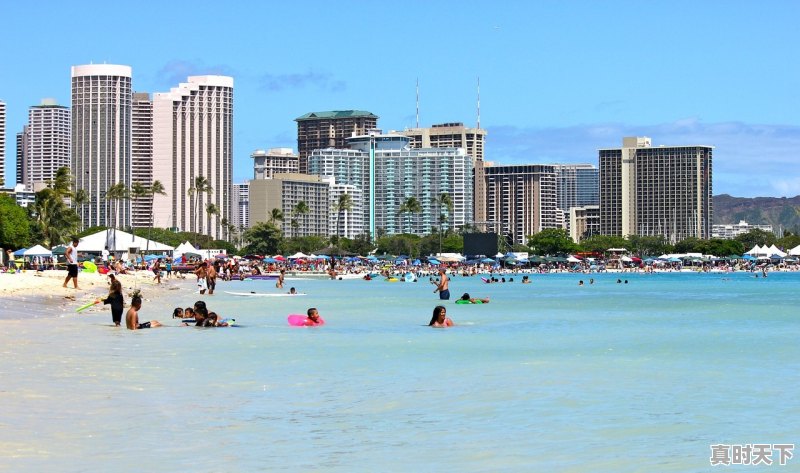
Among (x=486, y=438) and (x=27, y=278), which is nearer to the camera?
(x=486, y=438)

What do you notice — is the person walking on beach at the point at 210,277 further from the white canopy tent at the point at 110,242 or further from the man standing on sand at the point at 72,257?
the white canopy tent at the point at 110,242

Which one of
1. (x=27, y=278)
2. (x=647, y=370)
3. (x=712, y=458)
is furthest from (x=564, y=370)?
(x=27, y=278)

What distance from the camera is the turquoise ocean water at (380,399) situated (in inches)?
427

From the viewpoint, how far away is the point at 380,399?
14.8 m

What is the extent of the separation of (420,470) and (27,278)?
36930 mm

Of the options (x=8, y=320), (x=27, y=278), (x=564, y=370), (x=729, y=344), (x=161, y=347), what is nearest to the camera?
(x=564, y=370)

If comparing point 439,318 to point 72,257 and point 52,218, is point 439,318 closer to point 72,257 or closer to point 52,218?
point 72,257

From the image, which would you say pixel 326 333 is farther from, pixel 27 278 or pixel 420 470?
pixel 27 278

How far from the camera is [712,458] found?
1079 cm

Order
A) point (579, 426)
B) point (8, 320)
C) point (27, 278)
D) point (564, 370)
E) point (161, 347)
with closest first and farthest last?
point (579, 426), point (564, 370), point (161, 347), point (8, 320), point (27, 278)

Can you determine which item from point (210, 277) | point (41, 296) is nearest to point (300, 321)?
point (41, 296)

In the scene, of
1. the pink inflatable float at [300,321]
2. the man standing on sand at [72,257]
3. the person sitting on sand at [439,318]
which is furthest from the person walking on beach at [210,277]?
the person sitting on sand at [439,318]

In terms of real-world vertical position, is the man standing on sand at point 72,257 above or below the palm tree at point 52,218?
below

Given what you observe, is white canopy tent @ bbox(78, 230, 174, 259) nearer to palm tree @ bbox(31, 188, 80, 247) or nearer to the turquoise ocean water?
palm tree @ bbox(31, 188, 80, 247)
